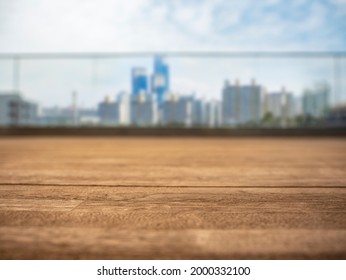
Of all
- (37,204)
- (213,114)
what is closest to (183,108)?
(213,114)

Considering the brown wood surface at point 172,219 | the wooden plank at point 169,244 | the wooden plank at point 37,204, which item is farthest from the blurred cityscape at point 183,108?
the wooden plank at point 169,244

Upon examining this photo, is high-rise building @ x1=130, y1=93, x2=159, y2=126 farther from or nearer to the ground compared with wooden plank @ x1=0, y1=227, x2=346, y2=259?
farther from the ground

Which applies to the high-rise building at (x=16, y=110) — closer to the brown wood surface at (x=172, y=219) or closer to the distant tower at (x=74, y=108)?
the distant tower at (x=74, y=108)

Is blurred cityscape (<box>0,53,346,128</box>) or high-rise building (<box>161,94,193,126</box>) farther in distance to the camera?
high-rise building (<box>161,94,193,126</box>)

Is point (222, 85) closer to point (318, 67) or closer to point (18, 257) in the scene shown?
point (318, 67)

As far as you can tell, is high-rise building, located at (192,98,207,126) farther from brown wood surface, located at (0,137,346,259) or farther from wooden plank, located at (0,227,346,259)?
wooden plank, located at (0,227,346,259)

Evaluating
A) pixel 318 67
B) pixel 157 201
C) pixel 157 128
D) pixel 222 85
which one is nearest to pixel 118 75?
pixel 157 128

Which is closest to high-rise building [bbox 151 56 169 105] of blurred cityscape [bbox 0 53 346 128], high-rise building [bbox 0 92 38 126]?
blurred cityscape [bbox 0 53 346 128]

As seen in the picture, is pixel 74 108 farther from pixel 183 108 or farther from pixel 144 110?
pixel 183 108
